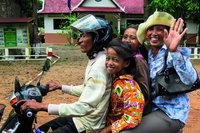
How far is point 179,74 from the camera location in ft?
7.73

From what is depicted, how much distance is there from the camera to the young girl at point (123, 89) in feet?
7.80

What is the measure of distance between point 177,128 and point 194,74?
0.43m

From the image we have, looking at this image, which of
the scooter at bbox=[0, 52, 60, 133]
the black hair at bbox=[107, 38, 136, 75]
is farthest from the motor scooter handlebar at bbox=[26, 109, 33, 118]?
the black hair at bbox=[107, 38, 136, 75]

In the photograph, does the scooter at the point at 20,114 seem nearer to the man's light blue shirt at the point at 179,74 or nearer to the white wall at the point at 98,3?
the man's light blue shirt at the point at 179,74

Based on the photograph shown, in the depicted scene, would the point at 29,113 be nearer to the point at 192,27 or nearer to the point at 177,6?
the point at 177,6

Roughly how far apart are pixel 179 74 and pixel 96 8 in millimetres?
27496

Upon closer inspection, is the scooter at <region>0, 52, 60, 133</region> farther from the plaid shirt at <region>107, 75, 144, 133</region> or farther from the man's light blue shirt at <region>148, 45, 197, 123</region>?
the man's light blue shirt at <region>148, 45, 197, 123</region>

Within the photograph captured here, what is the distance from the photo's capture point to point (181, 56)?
2.35 meters

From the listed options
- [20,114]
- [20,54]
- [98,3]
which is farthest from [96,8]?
[20,114]

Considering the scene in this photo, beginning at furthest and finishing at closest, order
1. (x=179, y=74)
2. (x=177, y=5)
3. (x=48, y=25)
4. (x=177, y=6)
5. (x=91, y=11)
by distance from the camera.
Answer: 1. (x=48, y=25)
2. (x=91, y=11)
3. (x=177, y=6)
4. (x=177, y=5)
5. (x=179, y=74)

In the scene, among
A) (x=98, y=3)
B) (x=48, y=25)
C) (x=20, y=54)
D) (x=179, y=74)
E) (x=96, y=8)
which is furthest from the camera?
(x=48, y=25)

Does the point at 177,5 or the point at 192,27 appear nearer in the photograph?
the point at 177,5

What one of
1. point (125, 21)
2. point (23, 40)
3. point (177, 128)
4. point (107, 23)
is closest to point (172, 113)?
point (177, 128)

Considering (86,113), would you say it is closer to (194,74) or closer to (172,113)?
(172,113)
